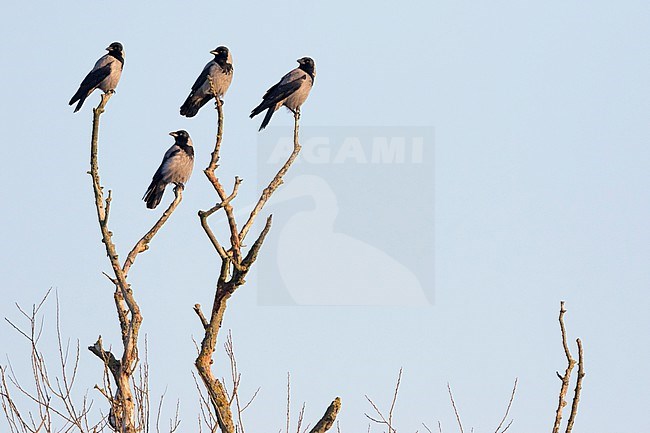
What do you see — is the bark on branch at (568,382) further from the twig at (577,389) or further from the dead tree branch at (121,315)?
the dead tree branch at (121,315)

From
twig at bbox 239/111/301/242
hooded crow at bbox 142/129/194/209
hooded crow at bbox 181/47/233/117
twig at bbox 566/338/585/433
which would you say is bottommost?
twig at bbox 566/338/585/433

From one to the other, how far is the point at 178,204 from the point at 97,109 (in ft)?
2.85

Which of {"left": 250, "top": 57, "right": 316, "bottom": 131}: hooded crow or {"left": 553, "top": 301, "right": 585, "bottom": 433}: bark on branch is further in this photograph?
{"left": 250, "top": 57, "right": 316, "bottom": 131}: hooded crow

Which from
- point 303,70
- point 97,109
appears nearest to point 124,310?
point 97,109

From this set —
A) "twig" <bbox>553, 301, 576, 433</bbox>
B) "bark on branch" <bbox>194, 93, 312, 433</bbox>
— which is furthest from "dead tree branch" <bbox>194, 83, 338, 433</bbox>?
"twig" <bbox>553, 301, 576, 433</bbox>

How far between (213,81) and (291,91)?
3.89ft

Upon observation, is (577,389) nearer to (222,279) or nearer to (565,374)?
(565,374)

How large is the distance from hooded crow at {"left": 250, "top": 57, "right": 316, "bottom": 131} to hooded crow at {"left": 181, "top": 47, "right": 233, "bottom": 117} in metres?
0.46

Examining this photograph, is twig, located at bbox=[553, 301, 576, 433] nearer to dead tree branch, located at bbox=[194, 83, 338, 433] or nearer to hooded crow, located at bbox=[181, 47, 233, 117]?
dead tree branch, located at bbox=[194, 83, 338, 433]

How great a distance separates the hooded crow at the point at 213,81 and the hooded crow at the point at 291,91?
0.46m

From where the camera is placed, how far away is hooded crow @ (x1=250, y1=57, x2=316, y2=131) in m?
11.5

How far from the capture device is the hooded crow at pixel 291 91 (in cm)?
1152

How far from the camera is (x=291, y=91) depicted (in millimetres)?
11977

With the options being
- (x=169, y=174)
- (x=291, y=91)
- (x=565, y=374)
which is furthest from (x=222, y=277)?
(x=291, y=91)
